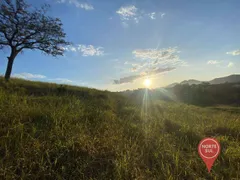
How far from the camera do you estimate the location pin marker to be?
2335 mm

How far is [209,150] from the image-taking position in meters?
2.41

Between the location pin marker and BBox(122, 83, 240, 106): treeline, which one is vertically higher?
BBox(122, 83, 240, 106): treeline

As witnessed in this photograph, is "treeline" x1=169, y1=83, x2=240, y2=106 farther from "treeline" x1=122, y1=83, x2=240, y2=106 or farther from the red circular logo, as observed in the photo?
the red circular logo

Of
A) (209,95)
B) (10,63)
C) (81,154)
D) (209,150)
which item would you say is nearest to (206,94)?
(209,95)

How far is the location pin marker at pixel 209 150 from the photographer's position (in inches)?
91.9

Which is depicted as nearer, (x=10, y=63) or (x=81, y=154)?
(x=81, y=154)

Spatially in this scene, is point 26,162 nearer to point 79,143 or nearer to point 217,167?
point 79,143

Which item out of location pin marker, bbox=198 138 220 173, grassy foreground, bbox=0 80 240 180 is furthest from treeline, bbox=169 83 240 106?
location pin marker, bbox=198 138 220 173

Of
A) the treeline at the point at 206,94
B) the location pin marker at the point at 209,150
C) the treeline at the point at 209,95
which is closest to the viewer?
the location pin marker at the point at 209,150

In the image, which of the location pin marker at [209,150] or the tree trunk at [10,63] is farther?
the tree trunk at [10,63]

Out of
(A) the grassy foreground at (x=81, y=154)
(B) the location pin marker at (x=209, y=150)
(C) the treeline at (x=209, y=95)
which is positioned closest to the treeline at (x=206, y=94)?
(C) the treeline at (x=209, y=95)

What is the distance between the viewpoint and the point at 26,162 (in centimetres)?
251

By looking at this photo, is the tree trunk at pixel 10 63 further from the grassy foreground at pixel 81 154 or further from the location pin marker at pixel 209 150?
the location pin marker at pixel 209 150

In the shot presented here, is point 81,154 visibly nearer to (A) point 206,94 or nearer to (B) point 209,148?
(B) point 209,148
